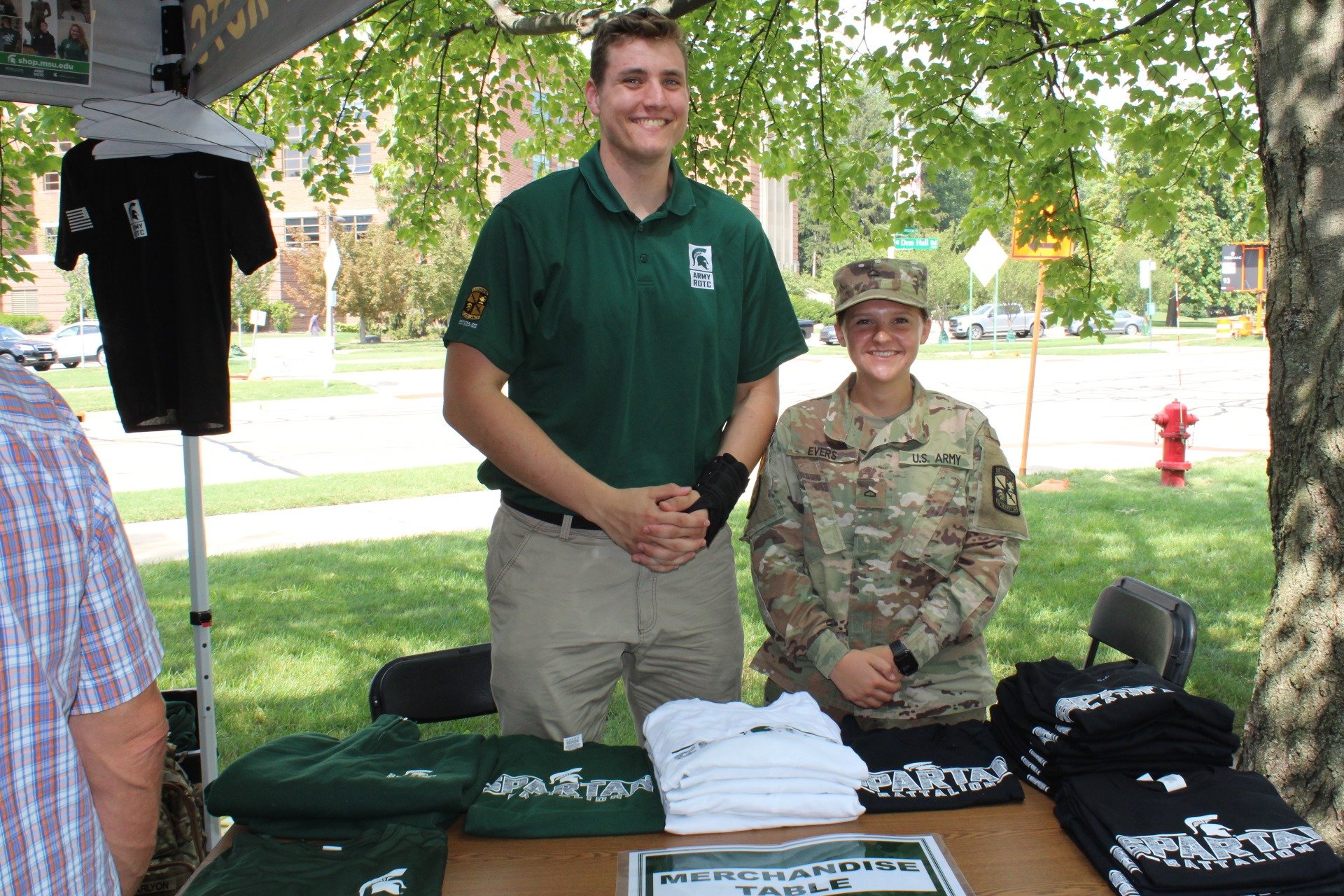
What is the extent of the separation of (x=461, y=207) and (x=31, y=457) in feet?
20.4

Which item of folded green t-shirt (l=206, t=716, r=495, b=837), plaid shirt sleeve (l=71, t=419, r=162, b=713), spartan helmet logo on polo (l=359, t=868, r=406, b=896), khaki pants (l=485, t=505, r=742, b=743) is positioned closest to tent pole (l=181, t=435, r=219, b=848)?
khaki pants (l=485, t=505, r=742, b=743)

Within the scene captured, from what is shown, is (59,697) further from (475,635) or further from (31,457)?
(475,635)

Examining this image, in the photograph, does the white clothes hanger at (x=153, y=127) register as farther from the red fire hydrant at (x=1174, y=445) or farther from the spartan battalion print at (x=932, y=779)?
the red fire hydrant at (x=1174, y=445)

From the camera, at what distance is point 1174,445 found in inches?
391

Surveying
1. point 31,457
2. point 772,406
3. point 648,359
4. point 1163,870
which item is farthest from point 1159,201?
point 31,457

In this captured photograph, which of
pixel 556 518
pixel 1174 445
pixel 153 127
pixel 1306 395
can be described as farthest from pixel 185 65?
pixel 1174 445

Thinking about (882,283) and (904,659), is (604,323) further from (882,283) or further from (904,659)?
(904,659)

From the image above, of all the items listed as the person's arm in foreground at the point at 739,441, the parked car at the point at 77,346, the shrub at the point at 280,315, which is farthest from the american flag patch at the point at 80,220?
the shrub at the point at 280,315

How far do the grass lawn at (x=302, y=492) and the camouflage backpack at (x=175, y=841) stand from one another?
704cm

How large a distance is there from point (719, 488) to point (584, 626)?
462 mm

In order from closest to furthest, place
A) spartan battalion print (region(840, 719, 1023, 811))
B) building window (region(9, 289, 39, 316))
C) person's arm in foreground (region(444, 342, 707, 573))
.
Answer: spartan battalion print (region(840, 719, 1023, 811)) < person's arm in foreground (region(444, 342, 707, 573)) < building window (region(9, 289, 39, 316))

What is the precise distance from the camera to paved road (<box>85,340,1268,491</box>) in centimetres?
1212

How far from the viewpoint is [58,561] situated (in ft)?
3.97

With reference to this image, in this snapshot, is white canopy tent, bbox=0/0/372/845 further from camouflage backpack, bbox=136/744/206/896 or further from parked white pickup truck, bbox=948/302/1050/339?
parked white pickup truck, bbox=948/302/1050/339
